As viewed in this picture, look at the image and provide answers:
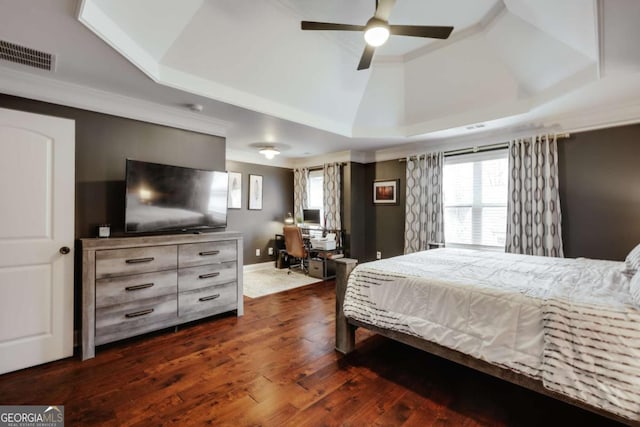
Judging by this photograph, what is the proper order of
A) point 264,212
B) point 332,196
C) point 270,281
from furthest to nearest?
point 264,212 < point 332,196 < point 270,281

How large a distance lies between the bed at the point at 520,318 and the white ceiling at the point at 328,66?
65.4 inches

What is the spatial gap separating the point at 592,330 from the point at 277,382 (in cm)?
188

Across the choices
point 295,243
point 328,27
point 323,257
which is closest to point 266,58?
point 328,27

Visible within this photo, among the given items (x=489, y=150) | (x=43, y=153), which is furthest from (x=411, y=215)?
(x=43, y=153)

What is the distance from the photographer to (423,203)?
4.62 m

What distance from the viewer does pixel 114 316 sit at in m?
2.48

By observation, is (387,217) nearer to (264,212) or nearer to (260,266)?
(264,212)

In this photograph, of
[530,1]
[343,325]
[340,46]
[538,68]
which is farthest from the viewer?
[340,46]

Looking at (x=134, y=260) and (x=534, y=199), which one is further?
(x=534, y=199)

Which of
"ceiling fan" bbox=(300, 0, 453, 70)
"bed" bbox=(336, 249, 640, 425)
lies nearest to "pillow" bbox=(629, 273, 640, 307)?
"bed" bbox=(336, 249, 640, 425)

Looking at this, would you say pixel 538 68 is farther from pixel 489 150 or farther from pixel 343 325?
pixel 343 325

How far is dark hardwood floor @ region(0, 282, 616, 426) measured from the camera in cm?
167

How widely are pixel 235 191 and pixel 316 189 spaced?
1743mm

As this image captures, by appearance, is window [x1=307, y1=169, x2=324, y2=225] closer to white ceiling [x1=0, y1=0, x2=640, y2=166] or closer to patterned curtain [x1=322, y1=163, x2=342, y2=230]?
patterned curtain [x1=322, y1=163, x2=342, y2=230]
